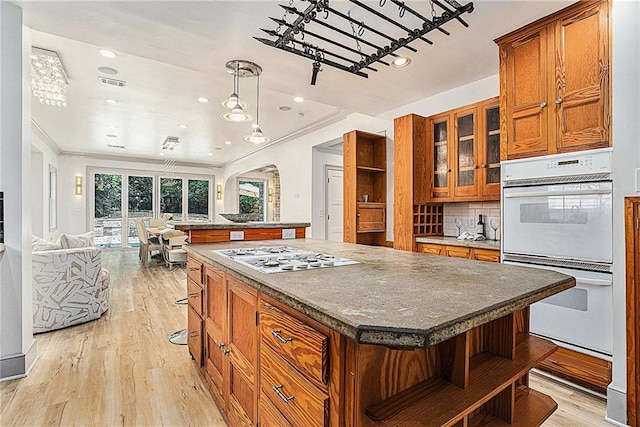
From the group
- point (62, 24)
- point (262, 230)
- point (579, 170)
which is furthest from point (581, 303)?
point (62, 24)

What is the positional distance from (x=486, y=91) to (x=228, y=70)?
2.69m

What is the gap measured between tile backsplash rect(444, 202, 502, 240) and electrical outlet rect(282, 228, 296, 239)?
1985mm

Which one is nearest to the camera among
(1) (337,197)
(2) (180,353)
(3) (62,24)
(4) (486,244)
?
(3) (62,24)

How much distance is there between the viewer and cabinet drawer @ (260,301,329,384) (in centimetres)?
90

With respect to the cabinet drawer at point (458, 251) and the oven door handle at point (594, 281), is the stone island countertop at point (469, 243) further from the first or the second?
the oven door handle at point (594, 281)

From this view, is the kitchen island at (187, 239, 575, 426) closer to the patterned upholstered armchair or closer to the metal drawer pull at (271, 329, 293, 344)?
the metal drawer pull at (271, 329, 293, 344)

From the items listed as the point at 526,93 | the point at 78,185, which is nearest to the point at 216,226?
the point at 526,93

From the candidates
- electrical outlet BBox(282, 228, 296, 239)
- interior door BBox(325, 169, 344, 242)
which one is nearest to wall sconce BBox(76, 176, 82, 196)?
interior door BBox(325, 169, 344, 242)

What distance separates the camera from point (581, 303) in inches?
84.4

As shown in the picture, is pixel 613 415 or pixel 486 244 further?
pixel 486 244

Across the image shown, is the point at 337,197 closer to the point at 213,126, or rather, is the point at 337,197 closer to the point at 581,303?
the point at 213,126

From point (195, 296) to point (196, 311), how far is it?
11 cm

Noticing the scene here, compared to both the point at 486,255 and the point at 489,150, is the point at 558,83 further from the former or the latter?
the point at 486,255

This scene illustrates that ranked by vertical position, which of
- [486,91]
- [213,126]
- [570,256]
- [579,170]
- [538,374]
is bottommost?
[538,374]
